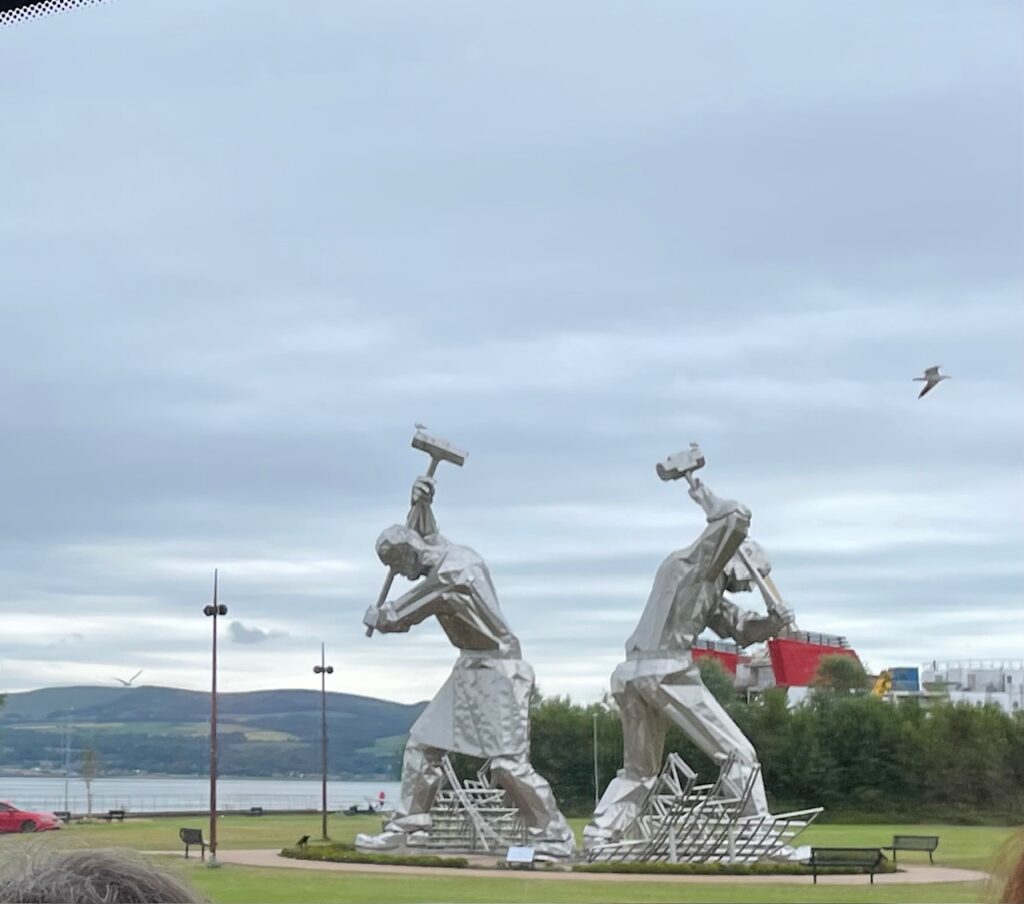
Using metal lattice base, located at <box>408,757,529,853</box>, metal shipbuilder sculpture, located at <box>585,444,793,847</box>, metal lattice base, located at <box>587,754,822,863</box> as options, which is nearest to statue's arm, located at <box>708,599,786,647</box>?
metal shipbuilder sculpture, located at <box>585,444,793,847</box>

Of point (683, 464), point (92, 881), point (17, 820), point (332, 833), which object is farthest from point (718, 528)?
point (92, 881)

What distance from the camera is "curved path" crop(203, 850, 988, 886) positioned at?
19.3m

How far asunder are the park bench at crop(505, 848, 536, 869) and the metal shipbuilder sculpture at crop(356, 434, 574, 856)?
1.92 ft

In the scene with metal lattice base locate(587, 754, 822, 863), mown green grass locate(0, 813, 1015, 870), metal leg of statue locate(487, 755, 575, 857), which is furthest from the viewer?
Result: mown green grass locate(0, 813, 1015, 870)

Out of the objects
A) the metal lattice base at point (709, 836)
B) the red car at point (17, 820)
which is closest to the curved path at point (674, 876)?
the metal lattice base at point (709, 836)

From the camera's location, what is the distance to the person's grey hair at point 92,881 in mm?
2402

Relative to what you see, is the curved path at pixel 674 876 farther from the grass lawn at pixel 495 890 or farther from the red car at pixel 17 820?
the red car at pixel 17 820

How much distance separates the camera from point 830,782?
131 ft

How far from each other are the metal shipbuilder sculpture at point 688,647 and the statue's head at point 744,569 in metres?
0.01

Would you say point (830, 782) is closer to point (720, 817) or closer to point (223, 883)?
point (720, 817)

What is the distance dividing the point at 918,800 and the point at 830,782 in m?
2.01

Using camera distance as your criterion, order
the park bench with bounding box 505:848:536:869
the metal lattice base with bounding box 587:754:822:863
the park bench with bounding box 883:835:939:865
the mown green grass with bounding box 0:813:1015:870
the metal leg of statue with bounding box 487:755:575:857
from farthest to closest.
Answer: the mown green grass with bounding box 0:813:1015:870, the park bench with bounding box 883:835:939:865, the metal leg of statue with bounding box 487:755:575:857, the metal lattice base with bounding box 587:754:822:863, the park bench with bounding box 505:848:536:869

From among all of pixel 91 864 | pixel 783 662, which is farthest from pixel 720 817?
pixel 783 662

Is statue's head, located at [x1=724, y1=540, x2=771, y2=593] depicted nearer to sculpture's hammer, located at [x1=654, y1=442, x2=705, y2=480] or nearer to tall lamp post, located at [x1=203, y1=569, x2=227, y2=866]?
sculpture's hammer, located at [x1=654, y1=442, x2=705, y2=480]
